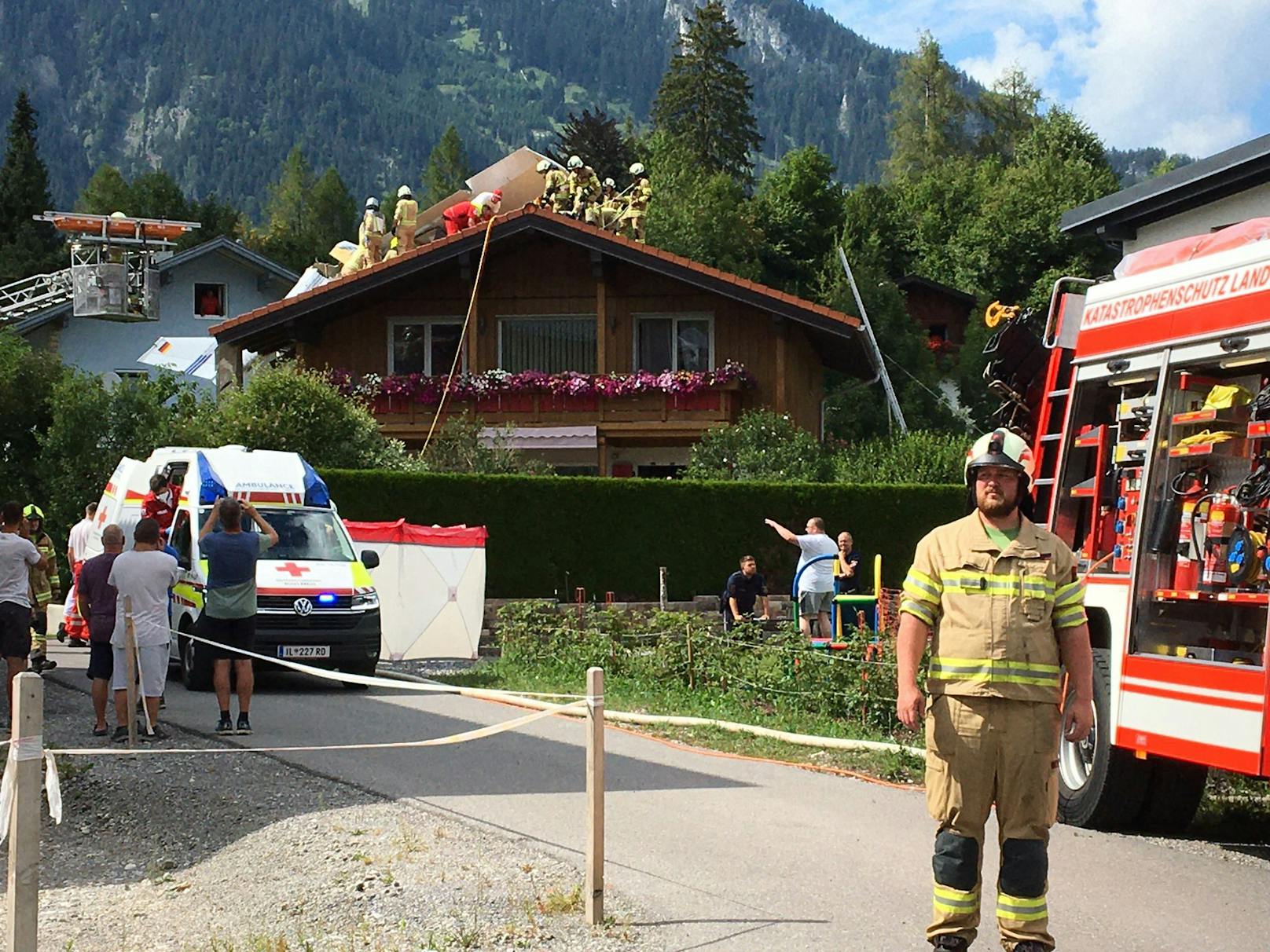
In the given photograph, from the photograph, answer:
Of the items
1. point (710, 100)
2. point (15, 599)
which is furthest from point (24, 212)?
point (15, 599)

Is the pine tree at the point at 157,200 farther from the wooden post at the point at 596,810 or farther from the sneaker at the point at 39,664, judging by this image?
the wooden post at the point at 596,810

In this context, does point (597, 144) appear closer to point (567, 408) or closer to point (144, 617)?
point (567, 408)

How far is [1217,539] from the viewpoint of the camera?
8844mm

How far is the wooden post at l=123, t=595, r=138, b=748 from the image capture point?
43.1 feet

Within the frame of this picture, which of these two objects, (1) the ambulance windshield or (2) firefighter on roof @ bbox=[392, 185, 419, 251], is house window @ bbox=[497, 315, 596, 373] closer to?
(2) firefighter on roof @ bbox=[392, 185, 419, 251]

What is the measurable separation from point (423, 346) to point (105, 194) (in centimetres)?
7628

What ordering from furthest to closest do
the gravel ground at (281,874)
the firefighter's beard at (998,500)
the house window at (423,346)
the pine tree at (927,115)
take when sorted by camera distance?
the pine tree at (927,115), the house window at (423,346), the gravel ground at (281,874), the firefighter's beard at (998,500)

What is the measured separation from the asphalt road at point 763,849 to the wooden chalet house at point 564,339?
22328mm

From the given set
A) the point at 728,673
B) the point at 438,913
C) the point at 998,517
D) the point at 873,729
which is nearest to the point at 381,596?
the point at 728,673

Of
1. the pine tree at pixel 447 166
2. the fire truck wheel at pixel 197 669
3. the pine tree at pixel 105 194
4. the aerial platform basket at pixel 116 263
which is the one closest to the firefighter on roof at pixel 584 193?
the aerial platform basket at pixel 116 263

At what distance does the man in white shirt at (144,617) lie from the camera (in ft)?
43.4

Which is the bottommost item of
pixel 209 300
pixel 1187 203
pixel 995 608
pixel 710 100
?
pixel 995 608

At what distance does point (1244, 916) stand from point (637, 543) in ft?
67.2

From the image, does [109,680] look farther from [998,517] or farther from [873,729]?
[998,517]
